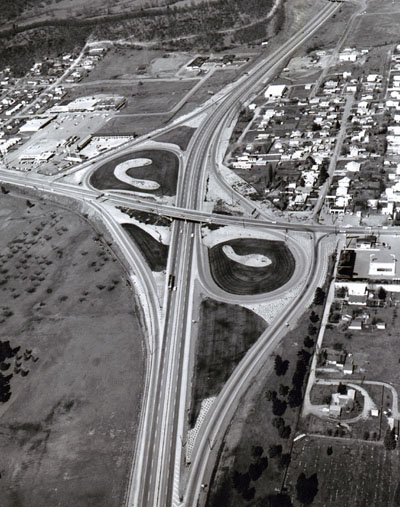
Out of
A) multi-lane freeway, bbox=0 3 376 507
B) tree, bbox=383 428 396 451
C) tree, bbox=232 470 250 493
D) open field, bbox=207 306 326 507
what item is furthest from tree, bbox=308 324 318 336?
tree, bbox=232 470 250 493

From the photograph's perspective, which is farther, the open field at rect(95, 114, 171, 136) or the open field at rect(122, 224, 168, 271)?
the open field at rect(95, 114, 171, 136)

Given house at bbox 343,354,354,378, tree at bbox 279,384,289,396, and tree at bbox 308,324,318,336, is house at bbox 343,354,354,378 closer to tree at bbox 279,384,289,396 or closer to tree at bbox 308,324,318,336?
tree at bbox 308,324,318,336

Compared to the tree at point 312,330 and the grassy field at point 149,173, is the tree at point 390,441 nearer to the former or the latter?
the tree at point 312,330

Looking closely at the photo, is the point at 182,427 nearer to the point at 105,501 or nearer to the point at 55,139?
the point at 105,501

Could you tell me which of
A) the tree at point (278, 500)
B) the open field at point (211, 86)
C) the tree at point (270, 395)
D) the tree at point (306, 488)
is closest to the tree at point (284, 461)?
the tree at point (306, 488)

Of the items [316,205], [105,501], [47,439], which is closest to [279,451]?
[105,501]

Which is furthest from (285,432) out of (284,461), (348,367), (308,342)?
(308,342)
